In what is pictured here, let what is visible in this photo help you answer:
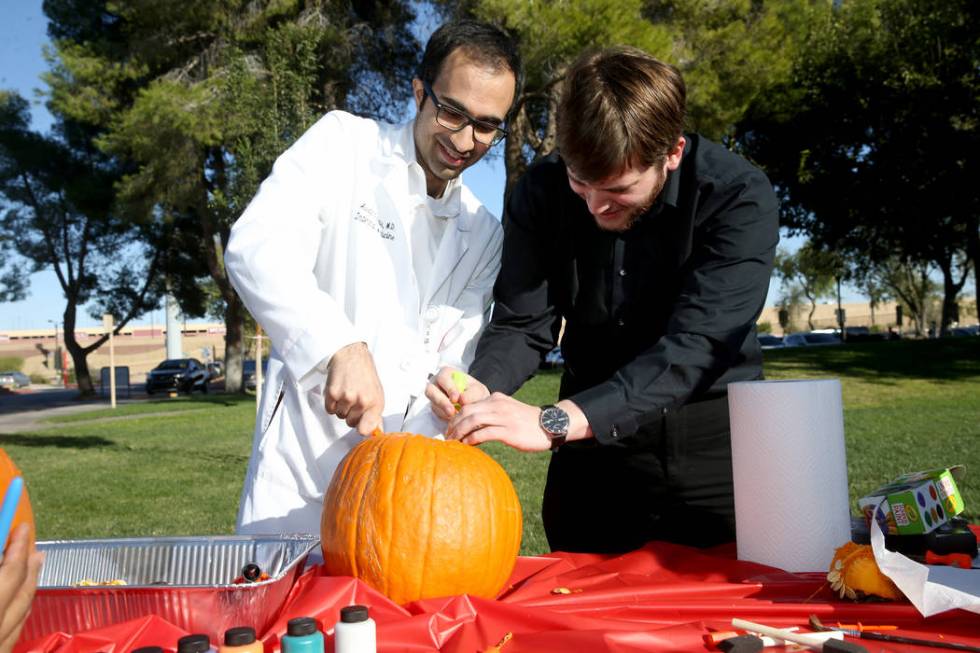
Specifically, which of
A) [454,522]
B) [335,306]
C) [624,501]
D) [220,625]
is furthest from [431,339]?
[220,625]

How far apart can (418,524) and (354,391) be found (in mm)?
358

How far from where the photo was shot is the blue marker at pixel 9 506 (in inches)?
42.3

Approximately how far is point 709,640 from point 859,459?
813cm

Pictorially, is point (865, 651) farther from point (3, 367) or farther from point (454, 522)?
point (3, 367)

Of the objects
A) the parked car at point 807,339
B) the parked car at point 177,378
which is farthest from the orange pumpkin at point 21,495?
the parked car at point 807,339

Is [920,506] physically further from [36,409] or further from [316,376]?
[36,409]

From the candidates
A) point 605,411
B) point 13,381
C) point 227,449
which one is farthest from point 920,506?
point 13,381

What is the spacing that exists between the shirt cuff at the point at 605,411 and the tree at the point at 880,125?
1897 cm

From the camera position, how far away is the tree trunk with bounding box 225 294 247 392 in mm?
26359

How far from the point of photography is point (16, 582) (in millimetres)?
1113

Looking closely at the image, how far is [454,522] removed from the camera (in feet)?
5.28

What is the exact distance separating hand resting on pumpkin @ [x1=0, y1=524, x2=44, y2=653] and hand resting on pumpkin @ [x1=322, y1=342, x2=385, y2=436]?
0.74 m

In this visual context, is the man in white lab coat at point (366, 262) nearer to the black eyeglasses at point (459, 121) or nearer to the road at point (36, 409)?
the black eyeglasses at point (459, 121)

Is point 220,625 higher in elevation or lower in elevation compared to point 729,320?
lower
